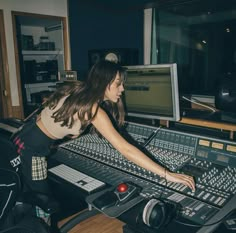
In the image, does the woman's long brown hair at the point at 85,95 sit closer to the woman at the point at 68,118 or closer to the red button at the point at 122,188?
the woman at the point at 68,118

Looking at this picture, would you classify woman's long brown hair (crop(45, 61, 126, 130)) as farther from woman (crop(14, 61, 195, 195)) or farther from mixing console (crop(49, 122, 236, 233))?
mixing console (crop(49, 122, 236, 233))

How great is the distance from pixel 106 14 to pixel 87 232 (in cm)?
358

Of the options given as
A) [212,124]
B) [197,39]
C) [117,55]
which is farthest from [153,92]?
[197,39]

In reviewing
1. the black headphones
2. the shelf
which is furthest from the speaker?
the black headphones

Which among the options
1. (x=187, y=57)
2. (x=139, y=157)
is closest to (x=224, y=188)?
(x=139, y=157)

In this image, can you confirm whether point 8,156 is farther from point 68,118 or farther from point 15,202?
point 68,118

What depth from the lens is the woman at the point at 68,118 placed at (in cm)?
125

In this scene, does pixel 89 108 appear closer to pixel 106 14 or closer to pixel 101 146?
pixel 101 146

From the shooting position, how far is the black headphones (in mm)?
810

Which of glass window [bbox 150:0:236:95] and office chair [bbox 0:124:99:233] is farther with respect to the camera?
glass window [bbox 150:0:236:95]

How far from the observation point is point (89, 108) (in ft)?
4.05

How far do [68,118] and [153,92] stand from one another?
0.57m

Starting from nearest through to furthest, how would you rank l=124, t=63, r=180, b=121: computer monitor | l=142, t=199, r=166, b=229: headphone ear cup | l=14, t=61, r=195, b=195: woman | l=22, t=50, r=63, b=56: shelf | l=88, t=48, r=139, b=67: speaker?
l=142, t=199, r=166, b=229: headphone ear cup < l=14, t=61, r=195, b=195: woman < l=124, t=63, r=180, b=121: computer monitor < l=88, t=48, r=139, b=67: speaker < l=22, t=50, r=63, b=56: shelf

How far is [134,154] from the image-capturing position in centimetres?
114
